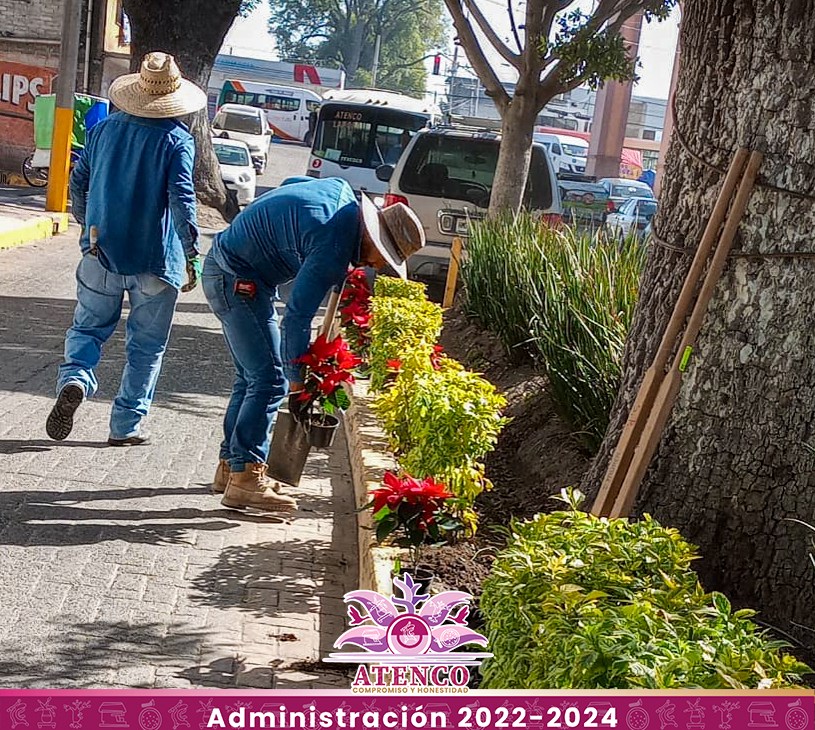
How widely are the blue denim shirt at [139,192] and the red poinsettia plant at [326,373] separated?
111 centimetres

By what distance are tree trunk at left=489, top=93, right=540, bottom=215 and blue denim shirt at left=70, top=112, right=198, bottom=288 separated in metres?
6.79

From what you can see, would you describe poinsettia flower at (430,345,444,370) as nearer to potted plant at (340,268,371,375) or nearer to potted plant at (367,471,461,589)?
potted plant at (340,268,371,375)

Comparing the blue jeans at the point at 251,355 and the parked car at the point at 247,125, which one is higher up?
the blue jeans at the point at 251,355

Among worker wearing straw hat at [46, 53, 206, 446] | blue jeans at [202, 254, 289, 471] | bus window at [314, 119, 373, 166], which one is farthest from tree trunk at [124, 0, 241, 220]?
blue jeans at [202, 254, 289, 471]

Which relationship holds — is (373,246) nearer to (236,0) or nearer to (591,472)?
(591,472)

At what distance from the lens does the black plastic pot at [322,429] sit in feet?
20.7

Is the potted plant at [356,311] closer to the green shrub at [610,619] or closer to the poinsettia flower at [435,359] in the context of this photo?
the poinsettia flower at [435,359]

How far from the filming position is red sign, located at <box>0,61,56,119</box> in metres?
27.1

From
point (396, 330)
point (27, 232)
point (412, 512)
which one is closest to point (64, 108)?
point (27, 232)

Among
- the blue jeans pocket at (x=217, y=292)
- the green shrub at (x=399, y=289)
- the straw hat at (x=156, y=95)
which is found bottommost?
the green shrub at (x=399, y=289)

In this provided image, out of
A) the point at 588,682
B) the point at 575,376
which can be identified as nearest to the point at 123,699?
the point at 588,682

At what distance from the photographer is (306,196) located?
581 centimetres

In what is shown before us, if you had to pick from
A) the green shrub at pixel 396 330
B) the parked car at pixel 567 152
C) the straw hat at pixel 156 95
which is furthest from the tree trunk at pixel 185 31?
the parked car at pixel 567 152

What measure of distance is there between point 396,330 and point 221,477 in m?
1.80
